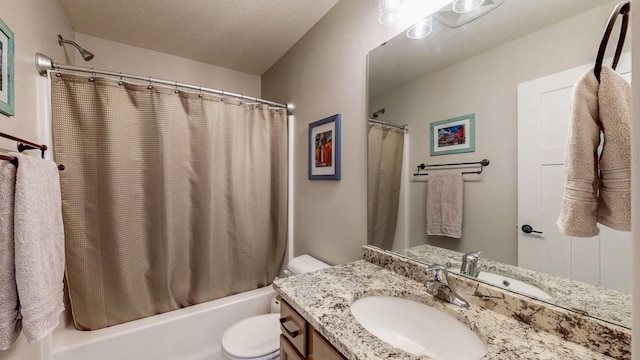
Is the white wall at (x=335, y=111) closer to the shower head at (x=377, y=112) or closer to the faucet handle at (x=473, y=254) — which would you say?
the shower head at (x=377, y=112)

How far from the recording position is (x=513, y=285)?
0.83 metres

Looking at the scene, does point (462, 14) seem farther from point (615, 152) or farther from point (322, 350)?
point (322, 350)

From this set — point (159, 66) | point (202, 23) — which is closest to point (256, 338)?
point (202, 23)

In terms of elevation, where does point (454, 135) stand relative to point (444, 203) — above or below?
above

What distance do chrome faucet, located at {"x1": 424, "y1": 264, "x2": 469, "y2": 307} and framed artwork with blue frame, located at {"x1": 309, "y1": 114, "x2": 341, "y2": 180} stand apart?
2.53 ft

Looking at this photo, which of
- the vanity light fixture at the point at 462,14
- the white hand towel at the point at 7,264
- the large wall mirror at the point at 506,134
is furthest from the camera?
the vanity light fixture at the point at 462,14

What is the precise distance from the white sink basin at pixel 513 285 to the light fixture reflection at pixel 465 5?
3.32 feet

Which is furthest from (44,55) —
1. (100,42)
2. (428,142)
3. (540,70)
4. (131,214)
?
(540,70)

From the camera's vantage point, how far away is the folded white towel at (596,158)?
21.9 inches

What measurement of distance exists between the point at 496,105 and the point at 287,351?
1.25 m

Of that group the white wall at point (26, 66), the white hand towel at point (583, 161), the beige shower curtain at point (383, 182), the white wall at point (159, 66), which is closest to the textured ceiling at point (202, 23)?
the white wall at point (159, 66)

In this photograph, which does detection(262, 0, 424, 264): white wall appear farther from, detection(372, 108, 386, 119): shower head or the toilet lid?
the toilet lid

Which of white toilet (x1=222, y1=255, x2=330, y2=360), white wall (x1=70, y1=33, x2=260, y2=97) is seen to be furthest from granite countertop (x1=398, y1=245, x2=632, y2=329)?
white wall (x1=70, y1=33, x2=260, y2=97)

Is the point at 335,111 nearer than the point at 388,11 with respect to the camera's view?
No
